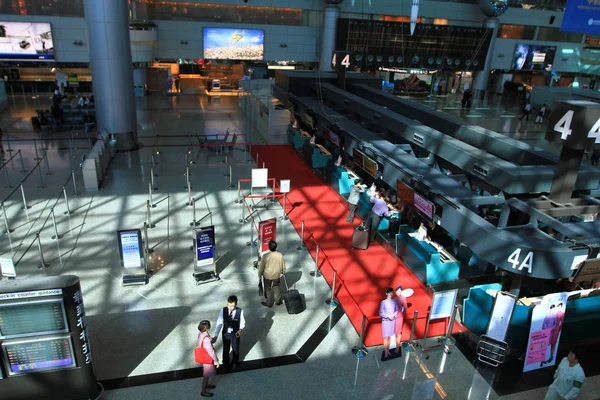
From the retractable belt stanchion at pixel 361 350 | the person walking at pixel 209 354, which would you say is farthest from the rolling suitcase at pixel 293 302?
the person walking at pixel 209 354

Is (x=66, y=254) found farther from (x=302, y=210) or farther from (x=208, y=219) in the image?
(x=302, y=210)

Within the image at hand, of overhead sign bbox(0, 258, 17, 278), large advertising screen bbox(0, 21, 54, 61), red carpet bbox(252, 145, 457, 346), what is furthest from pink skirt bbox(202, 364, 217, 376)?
large advertising screen bbox(0, 21, 54, 61)

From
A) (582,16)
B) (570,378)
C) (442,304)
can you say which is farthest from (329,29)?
(570,378)

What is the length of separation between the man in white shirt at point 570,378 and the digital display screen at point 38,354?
20.8 ft

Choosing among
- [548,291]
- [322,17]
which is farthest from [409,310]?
[322,17]

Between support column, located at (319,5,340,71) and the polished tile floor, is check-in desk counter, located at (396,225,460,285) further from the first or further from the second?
support column, located at (319,5,340,71)

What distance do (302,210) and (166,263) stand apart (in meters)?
4.43

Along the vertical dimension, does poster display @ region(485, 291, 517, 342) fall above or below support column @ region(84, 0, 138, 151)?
below

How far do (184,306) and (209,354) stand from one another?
244 centimetres

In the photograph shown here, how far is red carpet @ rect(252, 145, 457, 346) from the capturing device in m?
8.12

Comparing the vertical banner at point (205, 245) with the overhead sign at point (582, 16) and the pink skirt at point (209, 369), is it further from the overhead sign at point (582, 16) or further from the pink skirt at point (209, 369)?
the overhead sign at point (582, 16)

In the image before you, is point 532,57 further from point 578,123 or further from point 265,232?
point 265,232

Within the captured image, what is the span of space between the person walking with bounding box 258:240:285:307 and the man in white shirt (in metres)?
4.39

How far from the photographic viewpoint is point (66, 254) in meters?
9.87
